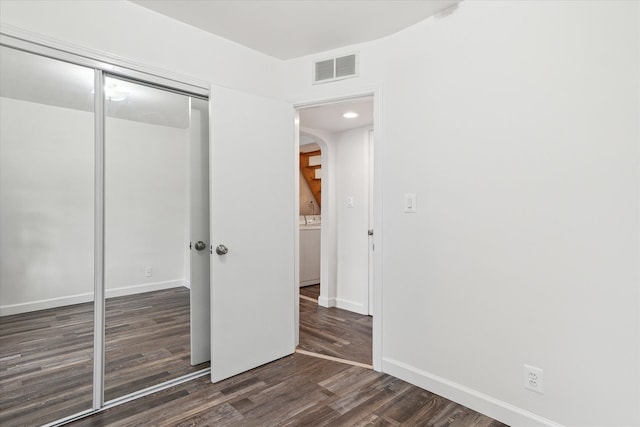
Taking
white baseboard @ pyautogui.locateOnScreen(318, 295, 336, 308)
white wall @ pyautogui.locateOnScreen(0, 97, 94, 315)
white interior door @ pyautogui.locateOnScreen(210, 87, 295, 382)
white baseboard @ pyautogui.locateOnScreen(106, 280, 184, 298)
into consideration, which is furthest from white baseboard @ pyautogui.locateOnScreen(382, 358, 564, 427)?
white wall @ pyautogui.locateOnScreen(0, 97, 94, 315)

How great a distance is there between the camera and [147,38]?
2.15m

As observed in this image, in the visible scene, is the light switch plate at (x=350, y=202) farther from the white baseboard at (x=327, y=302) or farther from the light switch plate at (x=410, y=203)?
the light switch plate at (x=410, y=203)

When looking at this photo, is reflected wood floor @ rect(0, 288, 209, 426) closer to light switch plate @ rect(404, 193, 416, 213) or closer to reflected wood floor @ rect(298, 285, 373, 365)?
reflected wood floor @ rect(298, 285, 373, 365)

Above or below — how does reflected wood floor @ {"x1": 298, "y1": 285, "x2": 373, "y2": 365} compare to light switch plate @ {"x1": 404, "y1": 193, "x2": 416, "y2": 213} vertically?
below

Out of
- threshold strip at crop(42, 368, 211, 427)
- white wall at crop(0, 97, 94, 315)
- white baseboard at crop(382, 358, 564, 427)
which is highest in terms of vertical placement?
white wall at crop(0, 97, 94, 315)

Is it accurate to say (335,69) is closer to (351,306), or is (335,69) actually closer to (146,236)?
(146,236)

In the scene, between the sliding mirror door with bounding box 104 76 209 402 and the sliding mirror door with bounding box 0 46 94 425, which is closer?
the sliding mirror door with bounding box 0 46 94 425

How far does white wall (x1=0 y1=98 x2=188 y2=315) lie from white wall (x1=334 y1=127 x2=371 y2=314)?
225 cm

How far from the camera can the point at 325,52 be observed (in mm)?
2744

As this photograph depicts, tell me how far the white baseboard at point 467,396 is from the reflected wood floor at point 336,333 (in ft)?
1.04

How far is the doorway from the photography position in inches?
144

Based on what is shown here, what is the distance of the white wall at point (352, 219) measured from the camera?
3.98 metres

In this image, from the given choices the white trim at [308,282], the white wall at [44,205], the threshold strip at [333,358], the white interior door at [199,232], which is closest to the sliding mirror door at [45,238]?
the white wall at [44,205]

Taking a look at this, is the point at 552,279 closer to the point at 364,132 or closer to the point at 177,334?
the point at 177,334
